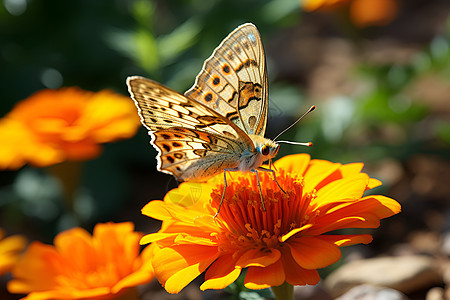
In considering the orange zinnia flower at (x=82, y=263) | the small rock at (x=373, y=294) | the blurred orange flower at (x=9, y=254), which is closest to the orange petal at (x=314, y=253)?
the small rock at (x=373, y=294)

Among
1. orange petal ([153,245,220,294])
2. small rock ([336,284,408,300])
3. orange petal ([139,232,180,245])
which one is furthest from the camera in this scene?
small rock ([336,284,408,300])

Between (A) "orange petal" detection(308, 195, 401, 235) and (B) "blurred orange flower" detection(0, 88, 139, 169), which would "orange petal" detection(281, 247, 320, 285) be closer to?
(A) "orange petal" detection(308, 195, 401, 235)

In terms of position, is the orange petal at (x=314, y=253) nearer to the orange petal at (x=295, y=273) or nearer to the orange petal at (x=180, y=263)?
the orange petal at (x=295, y=273)

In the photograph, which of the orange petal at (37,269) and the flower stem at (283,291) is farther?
the orange petal at (37,269)

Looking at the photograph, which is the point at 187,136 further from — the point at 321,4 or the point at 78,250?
the point at 321,4

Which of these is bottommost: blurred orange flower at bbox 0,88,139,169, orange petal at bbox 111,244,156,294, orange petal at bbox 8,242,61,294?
orange petal at bbox 111,244,156,294

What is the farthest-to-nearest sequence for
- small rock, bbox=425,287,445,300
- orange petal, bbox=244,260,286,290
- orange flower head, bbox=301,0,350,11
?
orange flower head, bbox=301,0,350,11 < small rock, bbox=425,287,445,300 < orange petal, bbox=244,260,286,290

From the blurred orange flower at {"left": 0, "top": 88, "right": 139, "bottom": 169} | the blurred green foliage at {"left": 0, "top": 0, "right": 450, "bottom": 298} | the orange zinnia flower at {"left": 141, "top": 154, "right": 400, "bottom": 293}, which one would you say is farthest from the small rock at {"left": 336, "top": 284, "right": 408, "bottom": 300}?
the blurred orange flower at {"left": 0, "top": 88, "right": 139, "bottom": 169}
